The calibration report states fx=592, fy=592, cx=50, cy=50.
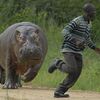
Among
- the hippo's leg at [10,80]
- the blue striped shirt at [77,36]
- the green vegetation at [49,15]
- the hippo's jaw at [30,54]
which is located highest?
the blue striped shirt at [77,36]

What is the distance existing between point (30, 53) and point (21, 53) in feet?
0.92

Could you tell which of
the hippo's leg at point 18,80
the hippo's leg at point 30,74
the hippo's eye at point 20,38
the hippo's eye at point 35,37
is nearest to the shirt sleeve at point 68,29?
the hippo's eye at point 35,37

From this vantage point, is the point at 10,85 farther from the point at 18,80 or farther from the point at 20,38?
the point at 20,38

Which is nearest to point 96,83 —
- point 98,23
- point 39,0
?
point 98,23

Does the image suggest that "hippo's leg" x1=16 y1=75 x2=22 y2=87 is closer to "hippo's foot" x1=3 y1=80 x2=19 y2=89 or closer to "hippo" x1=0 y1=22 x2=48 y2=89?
"hippo" x1=0 y1=22 x2=48 y2=89

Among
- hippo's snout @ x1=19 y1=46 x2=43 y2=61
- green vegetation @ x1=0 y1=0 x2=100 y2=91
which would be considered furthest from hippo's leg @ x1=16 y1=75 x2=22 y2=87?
green vegetation @ x1=0 y1=0 x2=100 y2=91

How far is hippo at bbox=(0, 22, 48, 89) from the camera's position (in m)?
11.1

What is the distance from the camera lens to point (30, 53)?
36.0 feet

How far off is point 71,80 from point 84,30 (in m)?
0.82

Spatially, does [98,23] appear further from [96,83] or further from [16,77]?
[16,77]

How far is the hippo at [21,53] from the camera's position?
11.1 m

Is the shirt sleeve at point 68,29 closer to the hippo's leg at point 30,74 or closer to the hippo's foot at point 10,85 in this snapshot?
the hippo's leg at point 30,74

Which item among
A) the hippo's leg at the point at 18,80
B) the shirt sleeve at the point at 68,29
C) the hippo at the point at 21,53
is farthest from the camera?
the hippo's leg at the point at 18,80

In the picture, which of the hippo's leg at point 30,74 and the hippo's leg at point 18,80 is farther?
the hippo's leg at point 18,80
